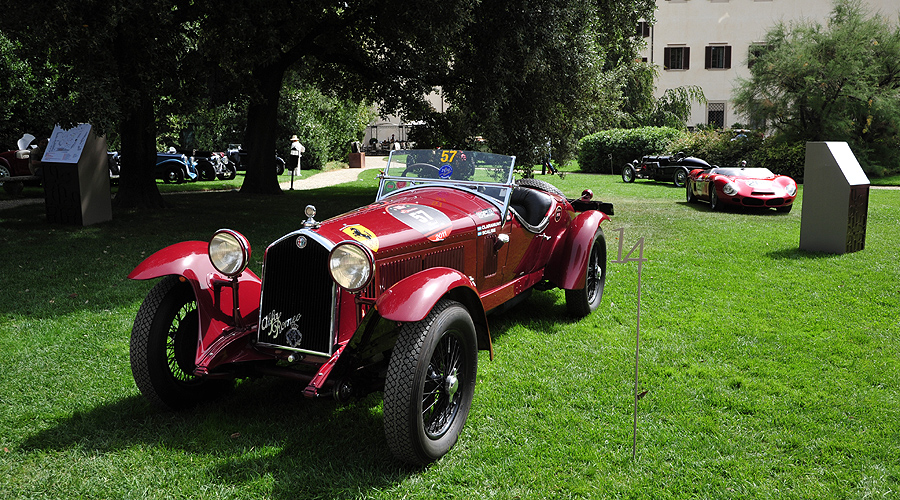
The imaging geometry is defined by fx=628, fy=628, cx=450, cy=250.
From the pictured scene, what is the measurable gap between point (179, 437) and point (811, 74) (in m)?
23.0

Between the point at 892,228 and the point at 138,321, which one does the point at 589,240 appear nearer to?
the point at 138,321

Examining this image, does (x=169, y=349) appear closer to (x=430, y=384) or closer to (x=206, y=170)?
(x=430, y=384)

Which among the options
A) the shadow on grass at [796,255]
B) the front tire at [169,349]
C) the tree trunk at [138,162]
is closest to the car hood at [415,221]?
the front tire at [169,349]

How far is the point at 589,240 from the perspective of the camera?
227 inches

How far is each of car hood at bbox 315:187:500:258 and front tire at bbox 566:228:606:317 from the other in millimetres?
1353

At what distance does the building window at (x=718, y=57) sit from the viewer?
36.0 metres

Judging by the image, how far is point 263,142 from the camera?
1571 centimetres

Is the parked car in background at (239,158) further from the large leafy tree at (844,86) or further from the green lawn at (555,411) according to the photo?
the large leafy tree at (844,86)

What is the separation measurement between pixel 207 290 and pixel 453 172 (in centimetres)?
228

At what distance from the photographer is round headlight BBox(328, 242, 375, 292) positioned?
11.0 ft

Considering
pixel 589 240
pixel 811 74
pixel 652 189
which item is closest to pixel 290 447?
pixel 589 240

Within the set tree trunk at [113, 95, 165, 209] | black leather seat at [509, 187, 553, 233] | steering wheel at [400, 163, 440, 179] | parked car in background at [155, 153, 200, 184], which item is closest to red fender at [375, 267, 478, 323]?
steering wheel at [400, 163, 440, 179]

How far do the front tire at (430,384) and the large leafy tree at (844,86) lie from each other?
2123 centimetres

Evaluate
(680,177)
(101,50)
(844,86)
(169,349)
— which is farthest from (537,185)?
(844,86)
